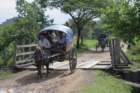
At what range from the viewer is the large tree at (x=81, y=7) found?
142ft

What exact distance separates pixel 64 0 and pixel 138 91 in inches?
1114

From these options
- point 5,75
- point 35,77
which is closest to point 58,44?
point 35,77

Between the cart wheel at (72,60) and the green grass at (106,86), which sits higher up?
the cart wheel at (72,60)

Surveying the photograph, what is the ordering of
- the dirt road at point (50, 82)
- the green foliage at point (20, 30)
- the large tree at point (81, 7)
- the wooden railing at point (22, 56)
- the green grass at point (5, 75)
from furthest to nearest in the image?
the large tree at point (81, 7) < the green foliage at point (20, 30) < the wooden railing at point (22, 56) < the green grass at point (5, 75) < the dirt road at point (50, 82)

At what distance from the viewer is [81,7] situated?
43.3 metres

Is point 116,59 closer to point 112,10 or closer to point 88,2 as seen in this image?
point 112,10

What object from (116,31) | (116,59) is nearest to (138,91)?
(116,59)

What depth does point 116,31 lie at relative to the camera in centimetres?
2550

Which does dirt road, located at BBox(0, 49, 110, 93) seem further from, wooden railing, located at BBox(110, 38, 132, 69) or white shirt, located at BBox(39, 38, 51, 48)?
wooden railing, located at BBox(110, 38, 132, 69)

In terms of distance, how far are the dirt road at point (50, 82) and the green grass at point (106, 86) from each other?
1.09 ft

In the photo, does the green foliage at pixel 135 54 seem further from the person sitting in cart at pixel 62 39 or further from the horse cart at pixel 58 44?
the person sitting in cart at pixel 62 39

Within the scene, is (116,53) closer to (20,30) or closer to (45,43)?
(45,43)

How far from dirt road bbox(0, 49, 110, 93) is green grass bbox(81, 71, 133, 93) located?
332mm

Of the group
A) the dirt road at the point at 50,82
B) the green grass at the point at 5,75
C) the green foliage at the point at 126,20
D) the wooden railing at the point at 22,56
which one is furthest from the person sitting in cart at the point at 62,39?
the green foliage at the point at 126,20
